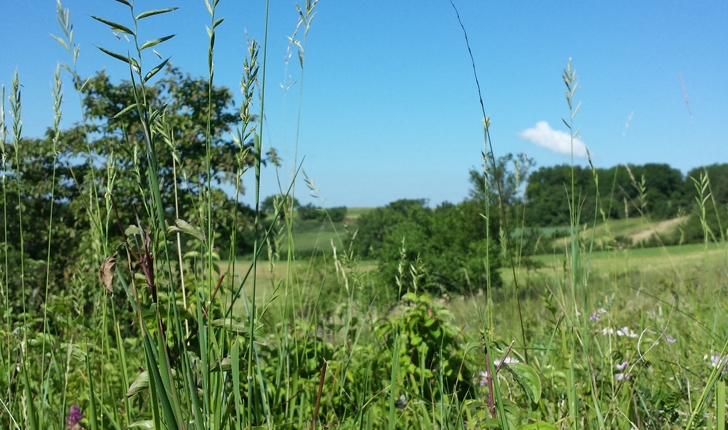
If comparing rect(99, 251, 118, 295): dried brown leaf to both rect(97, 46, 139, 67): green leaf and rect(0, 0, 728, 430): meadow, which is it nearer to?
→ rect(0, 0, 728, 430): meadow

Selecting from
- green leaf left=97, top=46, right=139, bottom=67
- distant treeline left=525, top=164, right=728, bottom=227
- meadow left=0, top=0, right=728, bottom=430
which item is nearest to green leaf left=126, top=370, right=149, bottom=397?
meadow left=0, top=0, right=728, bottom=430

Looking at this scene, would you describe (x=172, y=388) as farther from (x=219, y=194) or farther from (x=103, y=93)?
(x=103, y=93)

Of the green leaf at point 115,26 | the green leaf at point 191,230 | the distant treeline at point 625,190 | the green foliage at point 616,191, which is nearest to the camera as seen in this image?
the green leaf at point 115,26

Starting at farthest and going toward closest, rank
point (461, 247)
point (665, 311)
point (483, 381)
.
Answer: point (461, 247), point (665, 311), point (483, 381)

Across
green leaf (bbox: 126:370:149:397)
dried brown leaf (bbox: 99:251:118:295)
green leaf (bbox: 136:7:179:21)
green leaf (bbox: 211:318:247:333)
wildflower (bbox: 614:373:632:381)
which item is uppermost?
green leaf (bbox: 136:7:179:21)

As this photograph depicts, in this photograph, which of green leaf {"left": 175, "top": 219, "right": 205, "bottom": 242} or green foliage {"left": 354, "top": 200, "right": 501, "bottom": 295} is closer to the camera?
green leaf {"left": 175, "top": 219, "right": 205, "bottom": 242}

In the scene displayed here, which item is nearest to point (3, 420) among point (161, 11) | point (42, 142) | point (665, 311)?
point (161, 11)

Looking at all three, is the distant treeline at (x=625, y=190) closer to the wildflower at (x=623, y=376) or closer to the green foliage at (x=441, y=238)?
the green foliage at (x=441, y=238)

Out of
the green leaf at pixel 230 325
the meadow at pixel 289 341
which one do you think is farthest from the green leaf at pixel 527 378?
the green leaf at pixel 230 325

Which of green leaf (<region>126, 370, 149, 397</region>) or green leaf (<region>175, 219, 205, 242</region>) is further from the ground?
green leaf (<region>175, 219, 205, 242</region>)

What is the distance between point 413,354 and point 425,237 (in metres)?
15.4

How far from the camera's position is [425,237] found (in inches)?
690

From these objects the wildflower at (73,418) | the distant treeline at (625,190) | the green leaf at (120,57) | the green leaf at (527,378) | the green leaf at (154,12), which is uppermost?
the distant treeline at (625,190)

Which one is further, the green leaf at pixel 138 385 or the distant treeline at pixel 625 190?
the distant treeline at pixel 625 190
